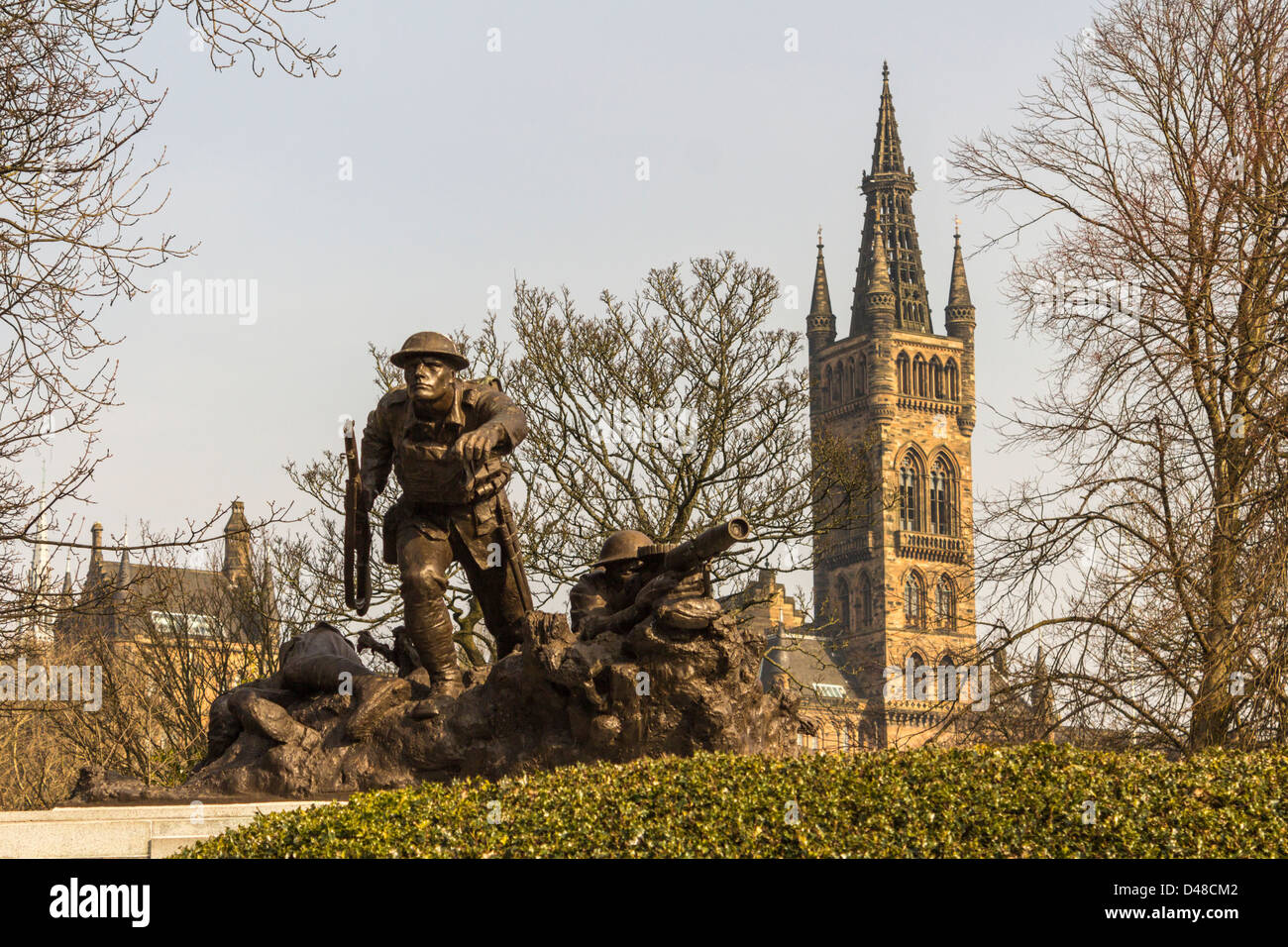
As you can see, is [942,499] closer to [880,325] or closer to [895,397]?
[895,397]

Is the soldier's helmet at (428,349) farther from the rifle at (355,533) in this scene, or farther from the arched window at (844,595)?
the arched window at (844,595)

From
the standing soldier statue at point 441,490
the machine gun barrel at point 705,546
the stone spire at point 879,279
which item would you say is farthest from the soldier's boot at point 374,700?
the stone spire at point 879,279

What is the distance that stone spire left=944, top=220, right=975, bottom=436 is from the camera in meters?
109

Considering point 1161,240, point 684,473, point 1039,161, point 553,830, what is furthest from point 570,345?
point 553,830

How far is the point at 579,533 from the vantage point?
2266cm

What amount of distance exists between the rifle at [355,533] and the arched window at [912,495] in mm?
93379

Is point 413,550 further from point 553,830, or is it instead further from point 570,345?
point 570,345

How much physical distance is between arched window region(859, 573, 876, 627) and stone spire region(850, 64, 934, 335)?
57.4ft

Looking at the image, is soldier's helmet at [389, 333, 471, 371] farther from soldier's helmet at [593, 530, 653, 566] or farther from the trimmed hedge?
the trimmed hedge

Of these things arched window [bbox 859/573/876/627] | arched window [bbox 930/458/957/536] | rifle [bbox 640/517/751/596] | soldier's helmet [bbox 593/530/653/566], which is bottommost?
rifle [bbox 640/517/751/596]

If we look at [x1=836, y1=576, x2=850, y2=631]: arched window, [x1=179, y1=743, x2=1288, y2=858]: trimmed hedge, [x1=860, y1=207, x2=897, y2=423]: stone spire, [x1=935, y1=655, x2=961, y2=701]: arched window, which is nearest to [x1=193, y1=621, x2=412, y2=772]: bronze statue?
[x1=179, y1=743, x2=1288, y2=858]: trimmed hedge

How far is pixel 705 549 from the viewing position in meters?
9.11
